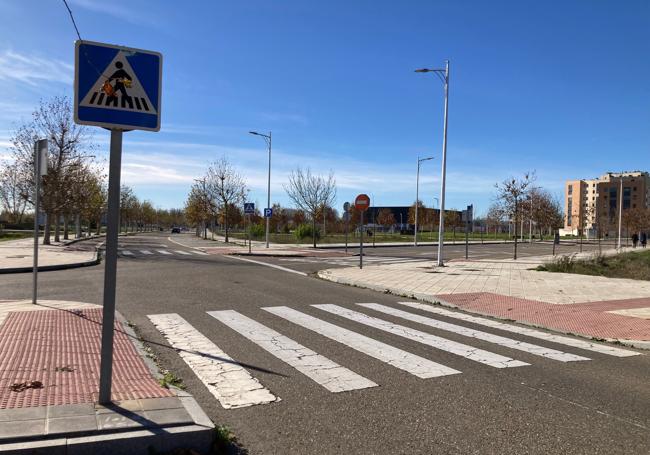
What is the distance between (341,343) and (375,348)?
50cm

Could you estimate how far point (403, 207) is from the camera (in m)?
120

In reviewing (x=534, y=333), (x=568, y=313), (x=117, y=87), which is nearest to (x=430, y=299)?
(x=568, y=313)

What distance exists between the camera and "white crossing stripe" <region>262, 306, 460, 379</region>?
5.73 m

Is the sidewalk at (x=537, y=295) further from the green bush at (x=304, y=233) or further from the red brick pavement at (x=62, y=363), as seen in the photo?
the green bush at (x=304, y=233)

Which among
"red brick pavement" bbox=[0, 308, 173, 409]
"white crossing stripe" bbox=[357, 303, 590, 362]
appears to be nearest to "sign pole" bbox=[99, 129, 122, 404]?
"red brick pavement" bbox=[0, 308, 173, 409]

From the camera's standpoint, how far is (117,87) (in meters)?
3.90

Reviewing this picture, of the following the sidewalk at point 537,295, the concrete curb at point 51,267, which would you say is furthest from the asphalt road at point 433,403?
the concrete curb at point 51,267

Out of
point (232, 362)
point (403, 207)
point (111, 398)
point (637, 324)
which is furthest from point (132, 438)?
point (403, 207)

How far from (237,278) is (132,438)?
39.1ft

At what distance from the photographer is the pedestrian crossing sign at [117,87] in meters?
3.79

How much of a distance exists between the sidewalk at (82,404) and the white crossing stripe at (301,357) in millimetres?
1525

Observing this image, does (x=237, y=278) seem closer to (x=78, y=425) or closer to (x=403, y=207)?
(x=78, y=425)

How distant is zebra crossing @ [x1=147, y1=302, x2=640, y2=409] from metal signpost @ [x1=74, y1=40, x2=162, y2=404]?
139cm

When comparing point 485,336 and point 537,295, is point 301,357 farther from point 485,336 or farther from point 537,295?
point 537,295
